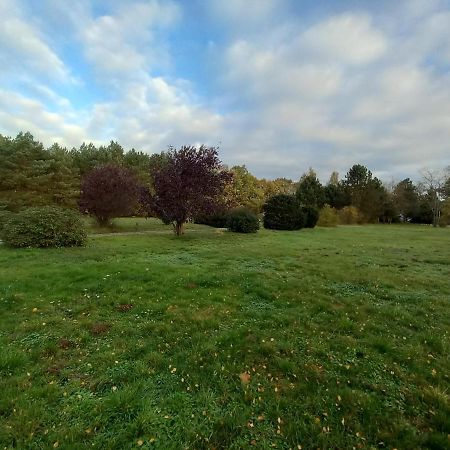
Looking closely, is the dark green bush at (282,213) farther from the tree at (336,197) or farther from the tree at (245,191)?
the tree at (336,197)

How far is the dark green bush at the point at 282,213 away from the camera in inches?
976

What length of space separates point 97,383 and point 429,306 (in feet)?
18.7

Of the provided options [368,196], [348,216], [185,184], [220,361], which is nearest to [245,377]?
[220,361]

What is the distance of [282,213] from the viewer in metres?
24.9

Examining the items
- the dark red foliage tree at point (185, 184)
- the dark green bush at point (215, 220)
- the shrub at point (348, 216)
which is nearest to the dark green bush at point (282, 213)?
the dark green bush at point (215, 220)

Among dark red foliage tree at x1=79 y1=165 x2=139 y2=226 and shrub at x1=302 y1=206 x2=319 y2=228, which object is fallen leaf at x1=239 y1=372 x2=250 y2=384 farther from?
shrub at x1=302 y1=206 x2=319 y2=228

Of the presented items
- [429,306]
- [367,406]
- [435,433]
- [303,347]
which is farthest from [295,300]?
[435,433]

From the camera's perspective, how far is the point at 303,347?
4129mm

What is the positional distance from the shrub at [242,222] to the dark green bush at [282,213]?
174 inches

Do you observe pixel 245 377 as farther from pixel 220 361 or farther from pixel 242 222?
pixel 242 222

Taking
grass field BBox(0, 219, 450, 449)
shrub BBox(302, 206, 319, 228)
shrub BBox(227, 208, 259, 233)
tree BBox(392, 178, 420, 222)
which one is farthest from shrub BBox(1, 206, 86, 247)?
tree BBox(392, 178, 420, 222)

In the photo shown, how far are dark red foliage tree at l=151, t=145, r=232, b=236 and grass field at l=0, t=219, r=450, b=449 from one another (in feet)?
29.9

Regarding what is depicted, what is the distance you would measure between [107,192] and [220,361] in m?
16.6

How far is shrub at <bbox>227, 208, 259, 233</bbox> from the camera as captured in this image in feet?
67.2
